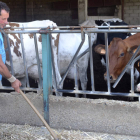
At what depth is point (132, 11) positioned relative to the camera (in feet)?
30.1

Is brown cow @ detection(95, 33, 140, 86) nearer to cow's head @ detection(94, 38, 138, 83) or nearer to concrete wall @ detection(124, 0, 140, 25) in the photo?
cow's head @ detection(94, 38, 138, 83)

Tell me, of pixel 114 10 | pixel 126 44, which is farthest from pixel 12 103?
pixel 114 10

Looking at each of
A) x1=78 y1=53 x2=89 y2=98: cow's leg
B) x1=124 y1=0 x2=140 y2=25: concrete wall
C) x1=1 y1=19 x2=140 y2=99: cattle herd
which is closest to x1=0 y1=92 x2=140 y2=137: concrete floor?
x1=1 y1=19 x2=140 y2=99: cattle herd

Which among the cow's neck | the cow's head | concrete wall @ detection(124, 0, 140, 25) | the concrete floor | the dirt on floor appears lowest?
the dirt on floor

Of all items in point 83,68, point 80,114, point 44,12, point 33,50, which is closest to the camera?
point 80,114

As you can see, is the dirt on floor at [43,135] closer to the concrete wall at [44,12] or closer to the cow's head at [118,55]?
the cow's head at [118,55]

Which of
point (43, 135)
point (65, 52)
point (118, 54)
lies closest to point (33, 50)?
point (65, 52)

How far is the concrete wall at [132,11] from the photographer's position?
9086 millimetres

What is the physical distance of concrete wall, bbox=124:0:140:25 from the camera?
9.09 m

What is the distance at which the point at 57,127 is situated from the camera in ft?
10.2

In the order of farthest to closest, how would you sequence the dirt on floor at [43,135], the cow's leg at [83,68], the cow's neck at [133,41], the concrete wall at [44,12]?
the concrete wall at [44,12]
the cow's leg at [83,68]
the cow's neck at [133,41]
the dirt on floor at [43,135]

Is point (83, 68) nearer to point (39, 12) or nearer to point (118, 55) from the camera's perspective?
point (118, 55)

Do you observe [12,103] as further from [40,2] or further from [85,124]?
[40,2]

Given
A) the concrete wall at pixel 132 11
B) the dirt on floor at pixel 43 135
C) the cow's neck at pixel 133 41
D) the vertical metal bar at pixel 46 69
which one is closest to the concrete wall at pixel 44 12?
the concrete wall at pixel 132 11
